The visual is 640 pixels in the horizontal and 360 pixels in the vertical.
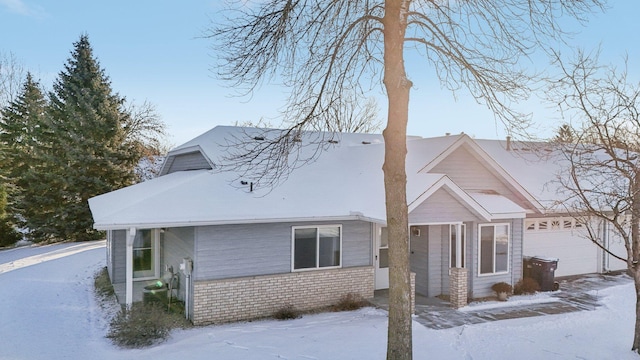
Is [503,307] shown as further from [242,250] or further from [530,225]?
[242,250]

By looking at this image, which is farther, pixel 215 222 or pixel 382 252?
pixel 382 252

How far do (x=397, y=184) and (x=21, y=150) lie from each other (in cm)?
2740

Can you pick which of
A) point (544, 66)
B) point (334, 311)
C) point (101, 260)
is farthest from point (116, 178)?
point (544, 66)

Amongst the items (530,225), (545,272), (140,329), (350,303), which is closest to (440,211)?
(350,303)

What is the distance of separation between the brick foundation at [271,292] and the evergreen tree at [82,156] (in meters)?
16.6

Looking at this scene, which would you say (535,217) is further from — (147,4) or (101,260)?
(101,260)

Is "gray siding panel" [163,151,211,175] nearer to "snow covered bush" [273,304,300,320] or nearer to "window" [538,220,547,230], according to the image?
"snow covered bush" [273,304,300,320]

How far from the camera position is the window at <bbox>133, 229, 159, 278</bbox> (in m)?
15.0

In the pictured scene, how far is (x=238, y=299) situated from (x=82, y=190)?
17533 mm

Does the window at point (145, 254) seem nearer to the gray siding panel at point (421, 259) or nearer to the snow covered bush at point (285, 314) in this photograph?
the snow covered bush at point (285, 314)

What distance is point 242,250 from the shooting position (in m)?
10.9

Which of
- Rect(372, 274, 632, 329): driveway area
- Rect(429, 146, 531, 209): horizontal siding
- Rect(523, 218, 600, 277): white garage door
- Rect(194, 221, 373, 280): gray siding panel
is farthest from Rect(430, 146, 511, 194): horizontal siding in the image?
Rect(194, 221, 373, 280): gray siding panel

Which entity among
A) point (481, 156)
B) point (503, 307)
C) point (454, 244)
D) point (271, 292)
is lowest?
point (503, 307)

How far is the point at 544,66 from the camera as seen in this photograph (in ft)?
27.7
